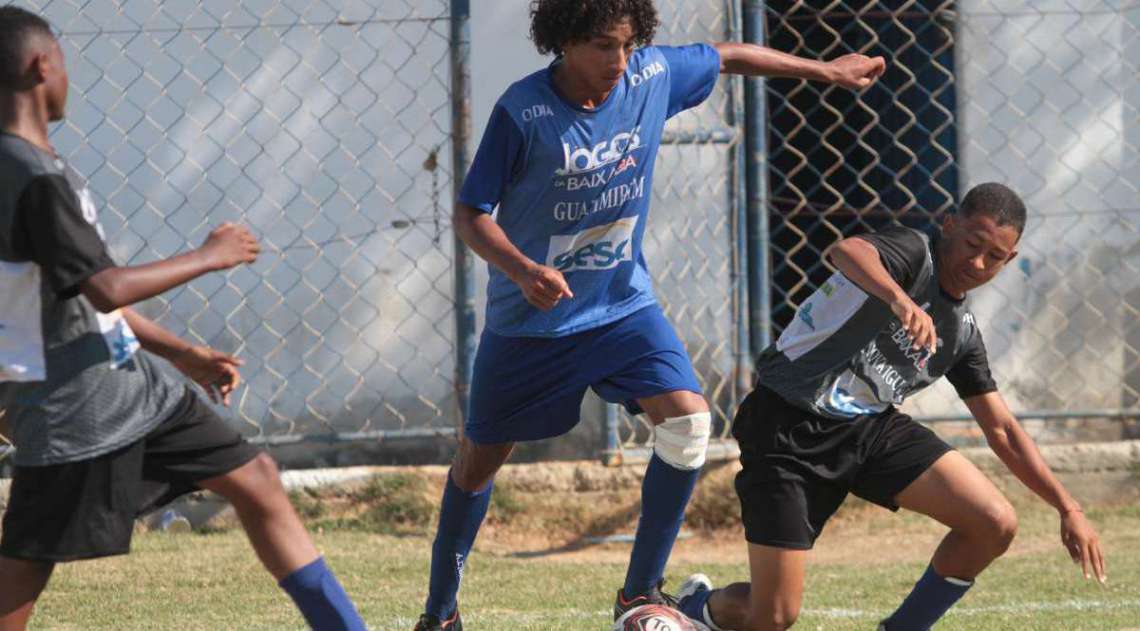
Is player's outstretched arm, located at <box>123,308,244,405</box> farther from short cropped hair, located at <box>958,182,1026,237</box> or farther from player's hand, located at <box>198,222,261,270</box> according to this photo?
short cropped hair, located at <box>958,182,1026,237</box>

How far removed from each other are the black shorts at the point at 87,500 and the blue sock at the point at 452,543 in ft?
4.24

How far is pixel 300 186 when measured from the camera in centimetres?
624

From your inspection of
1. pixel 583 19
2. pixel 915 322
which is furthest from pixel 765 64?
pixel 915 322

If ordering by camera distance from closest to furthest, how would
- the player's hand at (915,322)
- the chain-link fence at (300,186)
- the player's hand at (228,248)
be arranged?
the player's hand at (228,248) < the player's hand at (915,322) < the chain-link fence at (300,186)

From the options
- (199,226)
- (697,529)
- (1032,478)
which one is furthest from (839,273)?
(199,226)

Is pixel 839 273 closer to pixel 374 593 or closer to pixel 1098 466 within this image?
pixel 374 593

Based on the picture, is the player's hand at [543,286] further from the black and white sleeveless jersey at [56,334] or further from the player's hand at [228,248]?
the black and white sleeveless jersey at [56,334]

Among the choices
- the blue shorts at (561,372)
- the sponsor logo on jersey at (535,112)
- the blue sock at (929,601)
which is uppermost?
the sponsor logo on jersey at (535,112)

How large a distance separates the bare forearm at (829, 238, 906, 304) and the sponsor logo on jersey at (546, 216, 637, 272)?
0.72 meters

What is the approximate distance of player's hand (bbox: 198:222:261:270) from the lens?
10.5 ft

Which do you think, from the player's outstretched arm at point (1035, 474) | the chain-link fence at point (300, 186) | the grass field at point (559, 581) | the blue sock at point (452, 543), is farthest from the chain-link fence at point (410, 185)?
the player's outstretched arm at point (1035, 474)

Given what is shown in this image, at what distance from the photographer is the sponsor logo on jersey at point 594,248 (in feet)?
14.5

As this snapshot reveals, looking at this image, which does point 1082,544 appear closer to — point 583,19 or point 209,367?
point 583,19

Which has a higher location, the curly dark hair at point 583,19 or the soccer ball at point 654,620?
the curly dark hair at point 583,19
